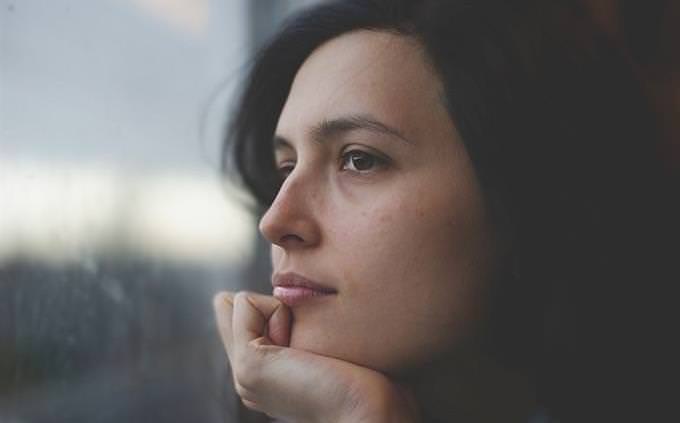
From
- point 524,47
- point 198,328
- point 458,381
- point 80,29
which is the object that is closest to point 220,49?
point 80,29

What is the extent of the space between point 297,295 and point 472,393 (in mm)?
309

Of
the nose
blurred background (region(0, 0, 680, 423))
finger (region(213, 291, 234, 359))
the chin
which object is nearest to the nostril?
the nose

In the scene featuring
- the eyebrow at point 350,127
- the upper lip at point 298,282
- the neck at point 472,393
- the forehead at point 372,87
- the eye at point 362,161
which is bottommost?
the neck at point 472,393

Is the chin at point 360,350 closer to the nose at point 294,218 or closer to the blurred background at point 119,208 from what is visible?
the nose at point 294,218

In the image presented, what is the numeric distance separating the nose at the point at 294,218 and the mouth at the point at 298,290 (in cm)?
4

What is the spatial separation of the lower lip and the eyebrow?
0.19 m

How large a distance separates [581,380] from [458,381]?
172mm

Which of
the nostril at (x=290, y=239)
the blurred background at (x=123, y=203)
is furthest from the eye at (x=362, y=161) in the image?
the blurred background at (x=123, y=203)

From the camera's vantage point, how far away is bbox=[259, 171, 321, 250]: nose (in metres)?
0.81

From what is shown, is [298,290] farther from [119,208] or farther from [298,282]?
[119,208]

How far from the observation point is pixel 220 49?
132cm

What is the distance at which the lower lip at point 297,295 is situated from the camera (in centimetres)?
81

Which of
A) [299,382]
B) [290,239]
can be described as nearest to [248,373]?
[299,382]

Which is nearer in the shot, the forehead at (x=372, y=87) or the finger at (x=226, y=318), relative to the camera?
the forehead at (x=372, y=87)
